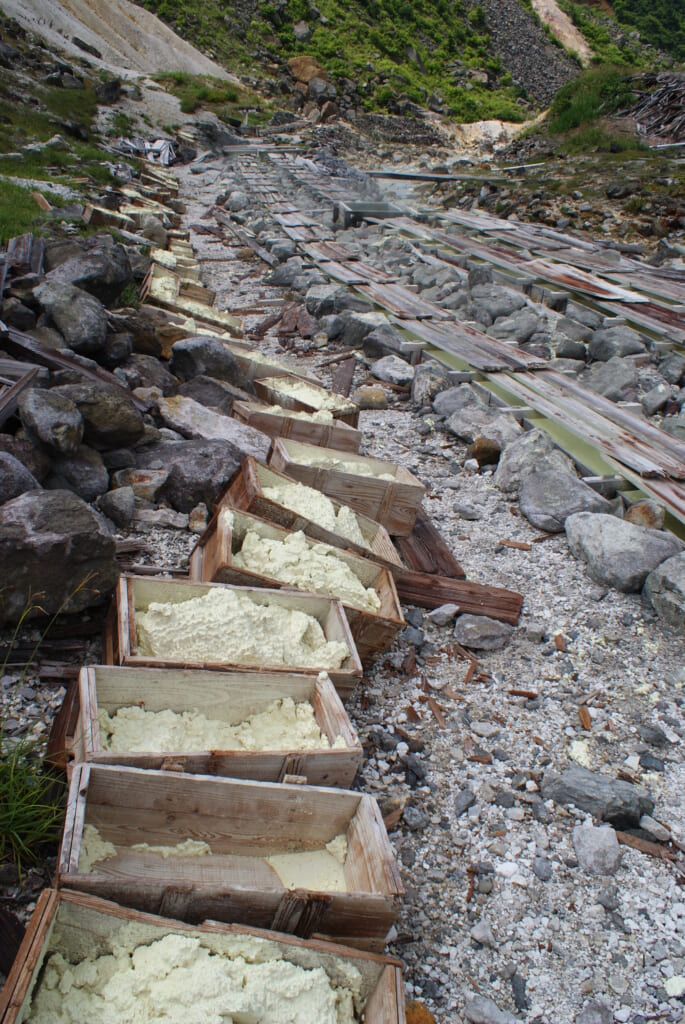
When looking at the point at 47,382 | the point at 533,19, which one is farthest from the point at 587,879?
the point at 533,19

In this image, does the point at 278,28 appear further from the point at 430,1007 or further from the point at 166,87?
the point at 430,1007

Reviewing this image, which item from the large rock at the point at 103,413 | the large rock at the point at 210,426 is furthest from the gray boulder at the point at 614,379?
the large rock at the point at 103,413

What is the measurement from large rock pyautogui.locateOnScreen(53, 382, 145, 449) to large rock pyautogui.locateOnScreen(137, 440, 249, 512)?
365mm

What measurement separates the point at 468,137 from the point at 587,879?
45.7 meters

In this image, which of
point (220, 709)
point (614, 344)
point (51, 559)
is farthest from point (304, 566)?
point (614, 344)

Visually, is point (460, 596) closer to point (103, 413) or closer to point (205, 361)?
point (103, 413)

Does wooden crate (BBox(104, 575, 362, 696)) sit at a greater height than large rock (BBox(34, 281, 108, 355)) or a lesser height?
lesser

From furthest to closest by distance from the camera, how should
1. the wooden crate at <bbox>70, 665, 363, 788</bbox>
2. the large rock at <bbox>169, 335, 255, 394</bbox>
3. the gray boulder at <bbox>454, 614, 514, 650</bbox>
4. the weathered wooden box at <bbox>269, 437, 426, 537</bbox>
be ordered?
the large rock at <bbox>169, 335, 255, 394</bbox>
the weathered wooden box at <bbox>269, 437, 426, 537</bbox>
the gray boulder at <bbox>454, 614, 514, 650</bbox>
the wooden crate at <bbox>70, 665, 363, 788</bbox>

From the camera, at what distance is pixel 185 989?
2492 millimetres

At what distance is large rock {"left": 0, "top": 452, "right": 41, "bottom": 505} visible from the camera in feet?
15.1

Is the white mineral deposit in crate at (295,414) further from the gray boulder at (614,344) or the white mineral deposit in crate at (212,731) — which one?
the gray boulder at (614,344)

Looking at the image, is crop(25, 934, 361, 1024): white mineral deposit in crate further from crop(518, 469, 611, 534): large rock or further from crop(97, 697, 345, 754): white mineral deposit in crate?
crop(518, 469, 611, 534): large rock

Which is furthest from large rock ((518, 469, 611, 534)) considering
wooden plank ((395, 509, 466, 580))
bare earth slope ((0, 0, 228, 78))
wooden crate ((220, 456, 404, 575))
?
bare earth slope ((0, 0, 228, 78))

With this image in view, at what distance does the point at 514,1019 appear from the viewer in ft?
9.98
